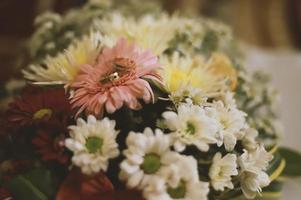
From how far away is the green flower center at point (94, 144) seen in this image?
1.55 feet

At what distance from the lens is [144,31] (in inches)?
28.7

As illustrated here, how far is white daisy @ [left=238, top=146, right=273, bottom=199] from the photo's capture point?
518 mm

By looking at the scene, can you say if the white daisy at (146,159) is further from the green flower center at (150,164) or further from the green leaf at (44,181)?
the green leaf at (44,181)

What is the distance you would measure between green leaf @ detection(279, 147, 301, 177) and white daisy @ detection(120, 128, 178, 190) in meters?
0.34

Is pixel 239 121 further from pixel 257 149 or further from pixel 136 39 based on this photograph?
pixel 136 39

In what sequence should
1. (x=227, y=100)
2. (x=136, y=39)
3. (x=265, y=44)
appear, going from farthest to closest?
(x=265, y=44), (x=136, y=39), (x=227, y=100)

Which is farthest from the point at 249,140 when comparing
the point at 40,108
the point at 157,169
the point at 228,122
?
the point at 40,108

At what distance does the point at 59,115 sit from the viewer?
543 mm

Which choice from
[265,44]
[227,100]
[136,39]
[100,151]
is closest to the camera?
[100,151]

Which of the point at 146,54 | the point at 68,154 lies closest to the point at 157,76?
the point at 146,54

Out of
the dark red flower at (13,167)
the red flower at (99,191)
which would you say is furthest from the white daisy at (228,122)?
the dark red flower at (13,167)

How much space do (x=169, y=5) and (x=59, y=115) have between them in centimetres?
118

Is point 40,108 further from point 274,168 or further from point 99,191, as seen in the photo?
point 274,168

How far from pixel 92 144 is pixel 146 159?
0.06 m
